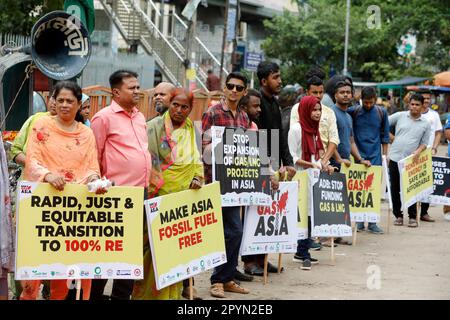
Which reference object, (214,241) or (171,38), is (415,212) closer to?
(214,241)

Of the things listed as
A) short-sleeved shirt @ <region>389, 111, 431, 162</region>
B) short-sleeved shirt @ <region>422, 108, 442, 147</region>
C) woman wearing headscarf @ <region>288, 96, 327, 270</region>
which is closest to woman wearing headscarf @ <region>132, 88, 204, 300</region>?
woman wearing headscarf @ <region>288, 96, 327, 270</region>

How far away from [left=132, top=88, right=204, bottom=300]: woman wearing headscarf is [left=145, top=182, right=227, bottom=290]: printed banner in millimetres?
137

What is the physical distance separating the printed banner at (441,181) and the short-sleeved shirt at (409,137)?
0.89m

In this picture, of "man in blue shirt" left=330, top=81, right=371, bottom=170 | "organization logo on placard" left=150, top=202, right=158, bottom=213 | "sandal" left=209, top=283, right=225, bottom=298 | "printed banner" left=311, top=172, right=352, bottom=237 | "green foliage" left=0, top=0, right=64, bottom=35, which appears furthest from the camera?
"green foliage" left=0, top=0, right=64, bottom=35

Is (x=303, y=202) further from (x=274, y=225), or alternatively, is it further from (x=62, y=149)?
(x=62, y=149)

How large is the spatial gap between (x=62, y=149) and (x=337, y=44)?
138 feet

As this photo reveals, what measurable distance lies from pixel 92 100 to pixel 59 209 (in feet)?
27.4

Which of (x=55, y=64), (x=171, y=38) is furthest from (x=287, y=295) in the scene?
(x=171, y=38)

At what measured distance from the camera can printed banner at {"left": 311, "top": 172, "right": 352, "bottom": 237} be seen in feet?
35.7

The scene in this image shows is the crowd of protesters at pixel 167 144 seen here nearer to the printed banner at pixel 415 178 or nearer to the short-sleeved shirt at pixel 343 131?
the short-sleeved shirt at pixel 343 131

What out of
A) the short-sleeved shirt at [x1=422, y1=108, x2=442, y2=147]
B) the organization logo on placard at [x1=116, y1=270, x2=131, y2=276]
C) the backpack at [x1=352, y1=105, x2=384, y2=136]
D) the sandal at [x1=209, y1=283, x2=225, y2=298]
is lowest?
the sandal at [x1=209, y1=283, x2=225, y2=298]

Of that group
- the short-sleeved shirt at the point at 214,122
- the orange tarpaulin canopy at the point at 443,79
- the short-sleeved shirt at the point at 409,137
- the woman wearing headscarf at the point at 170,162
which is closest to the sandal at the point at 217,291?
the woman wearing headscarf at the point at 170,162

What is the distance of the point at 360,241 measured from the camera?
42.3 feet

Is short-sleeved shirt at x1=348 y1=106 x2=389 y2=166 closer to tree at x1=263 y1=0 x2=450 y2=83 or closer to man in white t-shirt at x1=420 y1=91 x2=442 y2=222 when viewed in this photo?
man in white t-shirt at x1=420 y1=91 x2=442 y2=222
